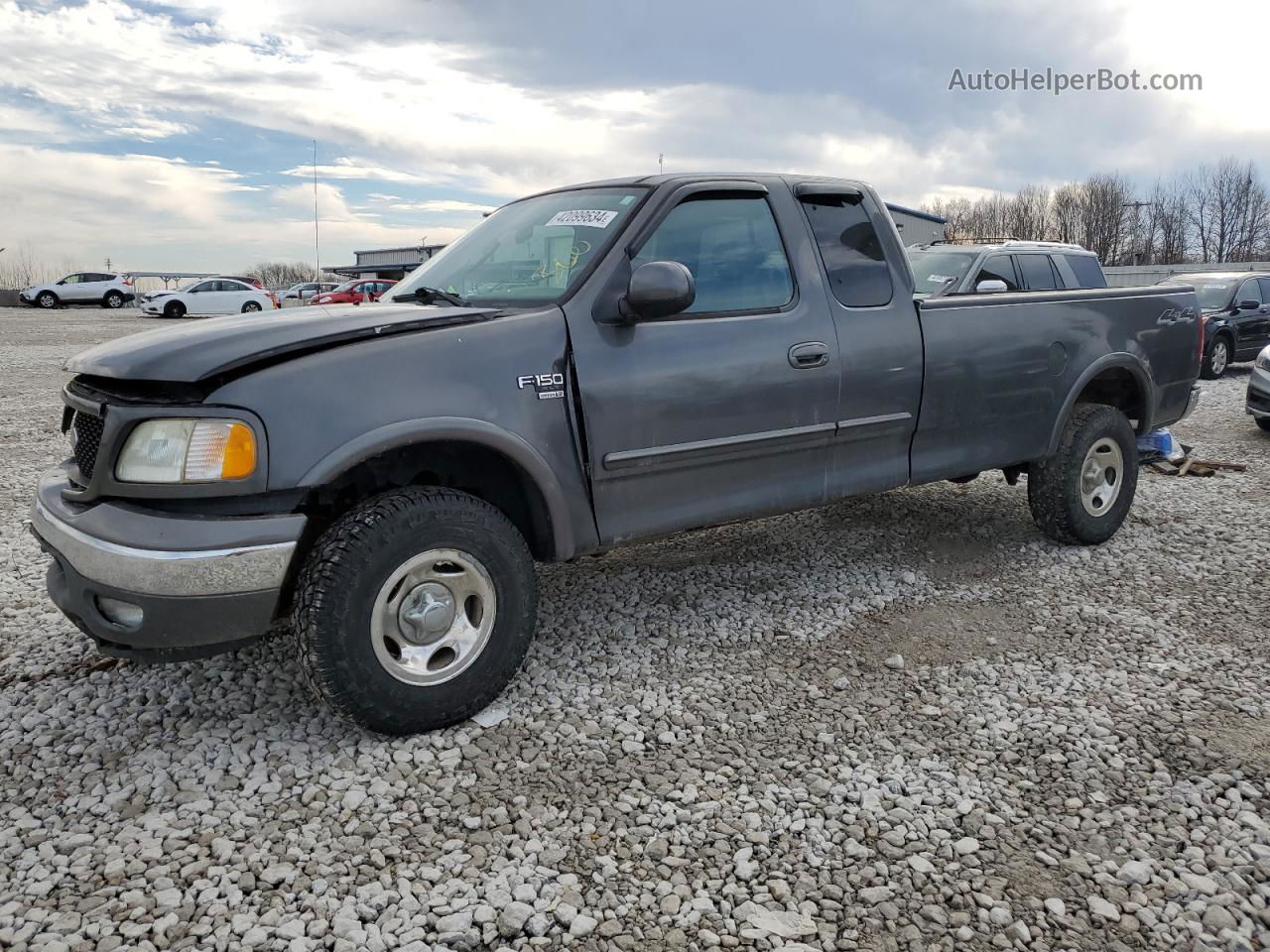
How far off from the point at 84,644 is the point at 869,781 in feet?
10.8

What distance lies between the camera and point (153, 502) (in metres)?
2.90

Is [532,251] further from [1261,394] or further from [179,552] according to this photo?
[1261,394]

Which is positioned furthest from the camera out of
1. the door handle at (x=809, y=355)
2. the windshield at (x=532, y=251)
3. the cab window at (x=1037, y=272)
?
the cab window at (x=1037, y=272)

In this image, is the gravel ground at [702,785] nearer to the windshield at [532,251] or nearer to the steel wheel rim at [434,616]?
the steel wheel rim at [434,616]

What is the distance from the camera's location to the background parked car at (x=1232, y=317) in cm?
1518

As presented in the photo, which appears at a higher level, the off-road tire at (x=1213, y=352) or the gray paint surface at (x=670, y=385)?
the gray paint surface at (x=670, y=385)

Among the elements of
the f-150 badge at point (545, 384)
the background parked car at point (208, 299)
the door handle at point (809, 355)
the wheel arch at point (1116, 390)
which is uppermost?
the background parked car at point (208, 299)

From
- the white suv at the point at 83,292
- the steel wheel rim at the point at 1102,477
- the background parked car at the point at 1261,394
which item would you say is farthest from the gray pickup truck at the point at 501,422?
the white suv at the point at 83,292

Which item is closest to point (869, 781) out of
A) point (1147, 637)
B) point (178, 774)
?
point (1147, 637)

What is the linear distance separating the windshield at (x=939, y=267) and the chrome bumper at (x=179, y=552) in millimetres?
8648

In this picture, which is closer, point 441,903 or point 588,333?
point 441,903

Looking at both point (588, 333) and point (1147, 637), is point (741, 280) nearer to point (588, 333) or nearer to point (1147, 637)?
point (588, 333)

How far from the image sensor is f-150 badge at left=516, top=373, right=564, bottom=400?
3.34 metres

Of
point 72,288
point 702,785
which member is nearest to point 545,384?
point 702,785
